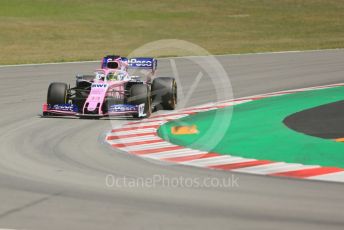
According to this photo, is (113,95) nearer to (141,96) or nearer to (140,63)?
(141,96)

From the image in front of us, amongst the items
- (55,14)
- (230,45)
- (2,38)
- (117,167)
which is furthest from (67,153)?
(55,14)

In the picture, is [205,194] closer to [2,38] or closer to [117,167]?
[117,167]

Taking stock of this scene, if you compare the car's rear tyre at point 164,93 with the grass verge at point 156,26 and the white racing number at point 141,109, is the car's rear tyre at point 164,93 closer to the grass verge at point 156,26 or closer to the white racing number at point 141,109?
the white racing number at point 141,109

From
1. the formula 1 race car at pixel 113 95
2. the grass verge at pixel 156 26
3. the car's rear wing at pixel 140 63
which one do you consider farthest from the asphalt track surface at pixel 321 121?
the grass verge at pixel 156 26

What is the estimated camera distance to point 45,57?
37500 mm

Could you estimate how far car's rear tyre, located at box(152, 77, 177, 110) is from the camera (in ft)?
65.2

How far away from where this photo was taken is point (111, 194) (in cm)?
1088

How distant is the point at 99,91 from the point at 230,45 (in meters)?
25.2

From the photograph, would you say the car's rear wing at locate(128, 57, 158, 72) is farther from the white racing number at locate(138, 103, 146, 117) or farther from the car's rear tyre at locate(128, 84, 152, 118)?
the white racing number at locate(138, 103, 146, 117)

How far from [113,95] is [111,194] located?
8.33 m

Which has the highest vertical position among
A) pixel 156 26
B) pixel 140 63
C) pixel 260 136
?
pixel 156 26

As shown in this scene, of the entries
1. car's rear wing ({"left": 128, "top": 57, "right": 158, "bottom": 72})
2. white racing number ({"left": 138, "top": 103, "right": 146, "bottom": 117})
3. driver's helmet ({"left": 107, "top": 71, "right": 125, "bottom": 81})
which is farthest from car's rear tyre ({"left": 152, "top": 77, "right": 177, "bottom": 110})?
white racing number ({"left": 138, "top": 103, "right": 146, "bottom": 117})

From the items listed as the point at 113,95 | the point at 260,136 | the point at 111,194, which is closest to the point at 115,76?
the point at 113,95

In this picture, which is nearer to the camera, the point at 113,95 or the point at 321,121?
the point at 321,121
